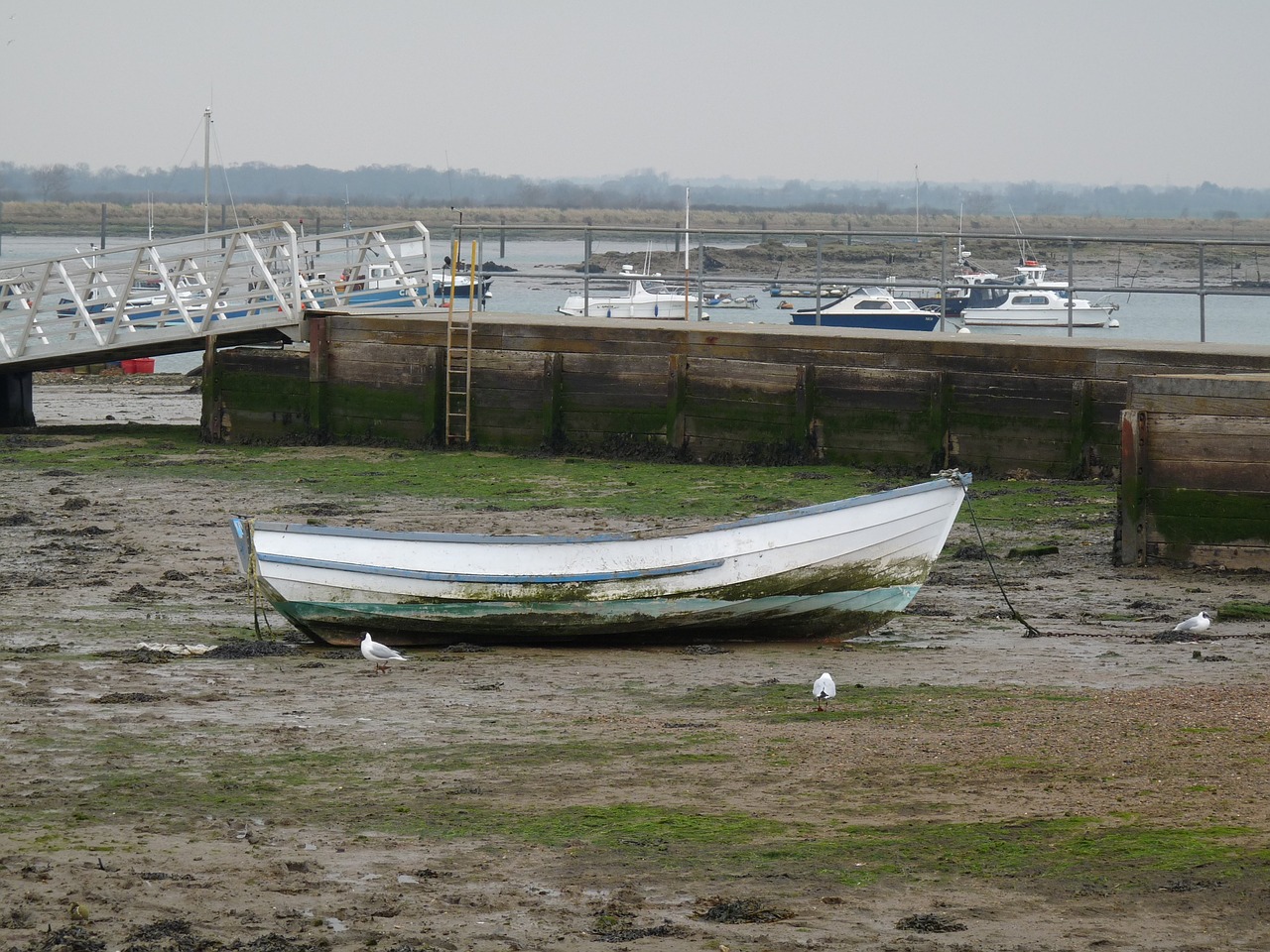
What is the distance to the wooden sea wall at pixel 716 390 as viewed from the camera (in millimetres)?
18078

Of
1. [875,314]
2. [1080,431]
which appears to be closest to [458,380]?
[1080,431]

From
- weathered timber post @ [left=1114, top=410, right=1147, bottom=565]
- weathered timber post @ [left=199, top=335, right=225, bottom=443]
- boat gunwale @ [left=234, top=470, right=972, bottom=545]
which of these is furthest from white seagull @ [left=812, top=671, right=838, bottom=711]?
weathered timber post @ [left=199, top=335, right=225, bottom=443]

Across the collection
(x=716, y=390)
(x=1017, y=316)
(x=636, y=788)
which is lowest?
(x=636, y=788)

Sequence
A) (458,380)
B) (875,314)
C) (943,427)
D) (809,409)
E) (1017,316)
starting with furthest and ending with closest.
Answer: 1. (1017,316)
2. (875,314)
3. (458,380)
4. (809,409)
5. (943,427)

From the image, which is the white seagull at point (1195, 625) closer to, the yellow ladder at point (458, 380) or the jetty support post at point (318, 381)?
the yellow ladder at point (458, 380)

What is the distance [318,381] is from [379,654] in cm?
1160

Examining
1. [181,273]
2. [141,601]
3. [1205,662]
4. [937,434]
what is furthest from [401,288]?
[1205,662]

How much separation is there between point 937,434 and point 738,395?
244cm

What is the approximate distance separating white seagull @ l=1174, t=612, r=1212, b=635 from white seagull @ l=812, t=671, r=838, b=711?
3330 millimetres

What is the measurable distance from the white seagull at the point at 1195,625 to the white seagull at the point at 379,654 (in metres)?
5.16

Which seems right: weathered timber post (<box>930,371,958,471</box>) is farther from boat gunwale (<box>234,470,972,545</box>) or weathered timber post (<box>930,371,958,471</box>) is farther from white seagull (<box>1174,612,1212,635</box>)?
boat gunwale (<box>234,470,972,545</box>)

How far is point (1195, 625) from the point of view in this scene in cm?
1120

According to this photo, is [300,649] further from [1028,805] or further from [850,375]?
[850,375]

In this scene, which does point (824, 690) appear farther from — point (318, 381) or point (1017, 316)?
point (1017, 316)
